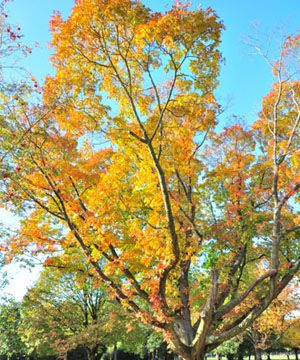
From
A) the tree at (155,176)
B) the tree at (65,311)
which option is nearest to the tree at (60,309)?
the tree at (65,311)

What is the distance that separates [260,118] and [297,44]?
3.26 m

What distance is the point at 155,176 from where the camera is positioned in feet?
34.1

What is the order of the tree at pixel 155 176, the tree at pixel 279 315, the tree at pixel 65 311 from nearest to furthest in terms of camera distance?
1. the tree at pixel 155 176
2. the tree at pixel 65 311
3. the tree at pixel 279 315

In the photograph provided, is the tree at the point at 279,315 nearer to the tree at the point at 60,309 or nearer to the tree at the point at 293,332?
the tree at the point at 293,332

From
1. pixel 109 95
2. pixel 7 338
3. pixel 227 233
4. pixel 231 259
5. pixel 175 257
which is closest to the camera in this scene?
pixel 175 257

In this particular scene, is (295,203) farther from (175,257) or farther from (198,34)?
(198,34)

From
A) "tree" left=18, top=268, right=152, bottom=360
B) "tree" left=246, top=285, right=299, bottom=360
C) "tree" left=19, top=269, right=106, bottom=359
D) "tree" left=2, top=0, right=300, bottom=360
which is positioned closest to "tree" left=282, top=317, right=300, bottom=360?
"tree" left=246, top=285, right=299, bottom=360

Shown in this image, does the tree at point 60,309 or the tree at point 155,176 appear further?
the tree at point 60,309

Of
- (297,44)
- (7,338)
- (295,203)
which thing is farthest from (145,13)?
(7,338)

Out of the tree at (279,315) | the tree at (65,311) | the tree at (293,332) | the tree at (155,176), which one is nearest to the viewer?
the tree at (155,176)

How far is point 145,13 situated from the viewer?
309 inches

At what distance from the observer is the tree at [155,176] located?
8219 millimetres

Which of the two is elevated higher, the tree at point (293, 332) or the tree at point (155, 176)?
the tree at point (155, 176)

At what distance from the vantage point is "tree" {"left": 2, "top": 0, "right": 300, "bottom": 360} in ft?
27.0
